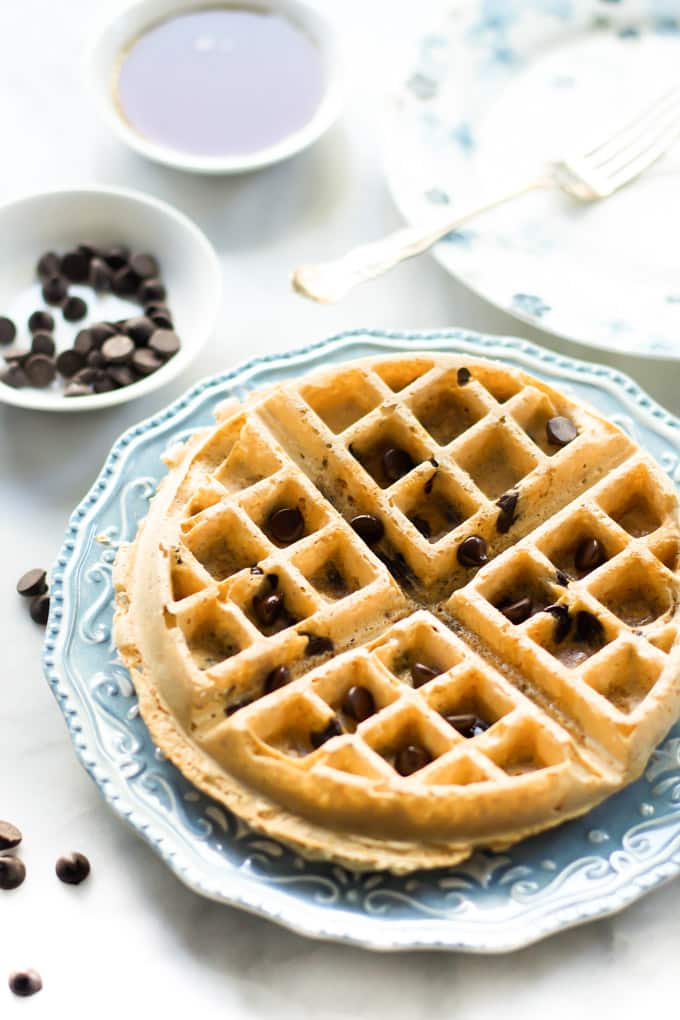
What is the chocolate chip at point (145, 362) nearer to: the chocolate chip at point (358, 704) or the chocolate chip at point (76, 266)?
the chocolate chip at point (76, 266)

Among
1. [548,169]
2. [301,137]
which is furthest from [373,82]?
[548,169]

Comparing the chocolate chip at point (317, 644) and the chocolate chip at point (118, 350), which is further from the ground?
the chocolate chip at point (317, 644)

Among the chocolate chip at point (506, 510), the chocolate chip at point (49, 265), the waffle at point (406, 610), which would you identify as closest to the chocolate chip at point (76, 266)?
the chocolate chip at point (49, 265)

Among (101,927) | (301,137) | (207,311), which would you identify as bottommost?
(101,927)

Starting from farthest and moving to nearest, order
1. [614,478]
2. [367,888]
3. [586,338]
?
[586,338]
[614,478]
[367,888]

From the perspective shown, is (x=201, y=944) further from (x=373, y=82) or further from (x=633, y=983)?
(x=373, y=82)

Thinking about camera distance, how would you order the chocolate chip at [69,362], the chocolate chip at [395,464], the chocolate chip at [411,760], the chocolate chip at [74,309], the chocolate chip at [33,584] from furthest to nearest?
the chocolate chip at [74,309] → the chocolate chip at [69,362] → the chocolate chip at [33,584] → the chocolate chip at [395,464] → the chocolate chip at [411,760]
